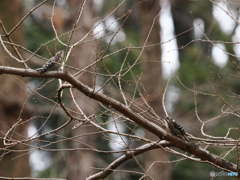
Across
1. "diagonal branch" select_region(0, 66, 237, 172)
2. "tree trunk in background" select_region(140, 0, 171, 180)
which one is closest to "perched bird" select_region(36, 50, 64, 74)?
"diagonal branch" select_region(0, 66, 237, 172)

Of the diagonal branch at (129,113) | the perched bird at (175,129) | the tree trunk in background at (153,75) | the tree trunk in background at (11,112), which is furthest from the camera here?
the tree trunk in background at (153,75)

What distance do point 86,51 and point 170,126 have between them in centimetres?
701

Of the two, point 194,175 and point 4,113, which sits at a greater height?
point 194,175

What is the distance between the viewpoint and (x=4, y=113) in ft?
27.7

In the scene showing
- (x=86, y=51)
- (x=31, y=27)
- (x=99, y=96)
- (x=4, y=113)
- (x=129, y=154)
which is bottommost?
(x=129, y=154)

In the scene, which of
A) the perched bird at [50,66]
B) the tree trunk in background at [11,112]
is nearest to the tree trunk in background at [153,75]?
the tree trunk in background at [11,112]

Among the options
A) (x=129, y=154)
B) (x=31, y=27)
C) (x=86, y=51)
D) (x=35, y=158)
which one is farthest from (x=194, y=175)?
(x=129, y=154)

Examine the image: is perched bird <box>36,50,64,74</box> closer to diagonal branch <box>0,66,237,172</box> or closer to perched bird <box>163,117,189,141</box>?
diagonal branch <box>0,66,237,172</box>

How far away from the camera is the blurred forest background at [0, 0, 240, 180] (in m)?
4.77

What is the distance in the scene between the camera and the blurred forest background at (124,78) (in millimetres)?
4770

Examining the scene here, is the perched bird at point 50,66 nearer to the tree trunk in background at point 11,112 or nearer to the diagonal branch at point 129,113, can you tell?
the diagonal branch at point 129,113

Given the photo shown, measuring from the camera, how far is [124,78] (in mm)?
5648

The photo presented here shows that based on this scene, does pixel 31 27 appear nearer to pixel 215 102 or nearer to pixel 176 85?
pixel 176 85

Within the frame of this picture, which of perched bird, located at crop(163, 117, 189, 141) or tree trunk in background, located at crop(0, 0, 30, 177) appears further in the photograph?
tree trunk in background, located at crop(0, 0, 30, 177)
